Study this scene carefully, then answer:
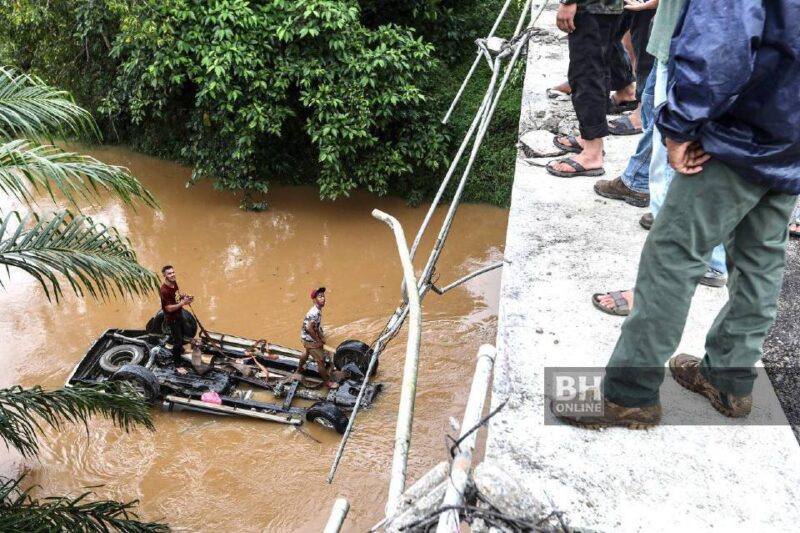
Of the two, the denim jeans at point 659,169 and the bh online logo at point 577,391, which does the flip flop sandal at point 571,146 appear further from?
the bh online logo at point 577,391

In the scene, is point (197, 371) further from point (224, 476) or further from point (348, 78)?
point (348, 78)

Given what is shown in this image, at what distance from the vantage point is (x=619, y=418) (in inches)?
105

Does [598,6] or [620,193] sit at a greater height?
[598,6]

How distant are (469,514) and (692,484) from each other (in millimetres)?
1429

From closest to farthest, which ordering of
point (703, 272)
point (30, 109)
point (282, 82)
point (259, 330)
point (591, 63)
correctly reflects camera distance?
1. point (703, 272)
2. point (30, 109)
3. point (591, 63)
4. point (259, 330)
5. point (282, 82)

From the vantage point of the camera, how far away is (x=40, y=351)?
7785 millimetres

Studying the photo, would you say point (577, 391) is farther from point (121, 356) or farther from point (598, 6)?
point (121, 356)

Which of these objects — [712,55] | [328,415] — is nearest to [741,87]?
[712,55]

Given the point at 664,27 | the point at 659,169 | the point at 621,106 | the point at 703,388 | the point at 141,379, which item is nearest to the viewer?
the point at 703,388

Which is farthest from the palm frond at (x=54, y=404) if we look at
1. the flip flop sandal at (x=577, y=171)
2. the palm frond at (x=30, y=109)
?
the flip flop sandal at (x=577, y=171)

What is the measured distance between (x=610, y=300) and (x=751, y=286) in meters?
1.05

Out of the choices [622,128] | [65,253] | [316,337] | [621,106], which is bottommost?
[316,337]

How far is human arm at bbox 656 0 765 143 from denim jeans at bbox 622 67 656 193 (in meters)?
1.84

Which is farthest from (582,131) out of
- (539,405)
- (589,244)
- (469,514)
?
(469,514)
